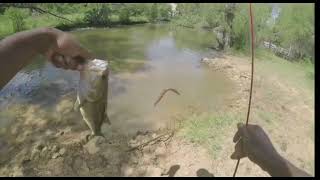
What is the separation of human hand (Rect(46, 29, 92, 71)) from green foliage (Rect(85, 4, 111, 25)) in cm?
2793

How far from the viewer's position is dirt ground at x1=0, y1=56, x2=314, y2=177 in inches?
277

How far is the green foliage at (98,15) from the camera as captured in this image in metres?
29.3

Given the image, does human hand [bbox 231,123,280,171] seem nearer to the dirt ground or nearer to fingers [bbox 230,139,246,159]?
fingers [bbox 230,139,246,159]

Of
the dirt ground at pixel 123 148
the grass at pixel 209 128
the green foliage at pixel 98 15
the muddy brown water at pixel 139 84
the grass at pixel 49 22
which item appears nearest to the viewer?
the dirt ground at pixel 123 148

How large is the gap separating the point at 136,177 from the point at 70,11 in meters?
27.3

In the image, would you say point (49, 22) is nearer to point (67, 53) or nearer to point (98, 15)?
point (98, 15)

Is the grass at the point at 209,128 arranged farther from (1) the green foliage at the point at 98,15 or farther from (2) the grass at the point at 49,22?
(1) the green foliage at the point at 98,15

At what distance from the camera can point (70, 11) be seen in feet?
104

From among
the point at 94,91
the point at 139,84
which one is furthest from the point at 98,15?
the point at 94,91

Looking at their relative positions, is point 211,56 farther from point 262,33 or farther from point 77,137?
point 77,137

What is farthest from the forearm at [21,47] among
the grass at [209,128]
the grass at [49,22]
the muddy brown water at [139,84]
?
the grass at [49,22]

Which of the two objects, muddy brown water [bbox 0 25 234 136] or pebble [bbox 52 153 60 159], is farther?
muddy brown water [bbox 0 25 234 136]

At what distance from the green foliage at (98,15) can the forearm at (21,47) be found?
2793 centimetres

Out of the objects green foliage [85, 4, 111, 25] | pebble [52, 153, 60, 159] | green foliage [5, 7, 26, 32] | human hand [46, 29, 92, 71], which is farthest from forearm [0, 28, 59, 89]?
green foliage [85, 4, 111, 25]
